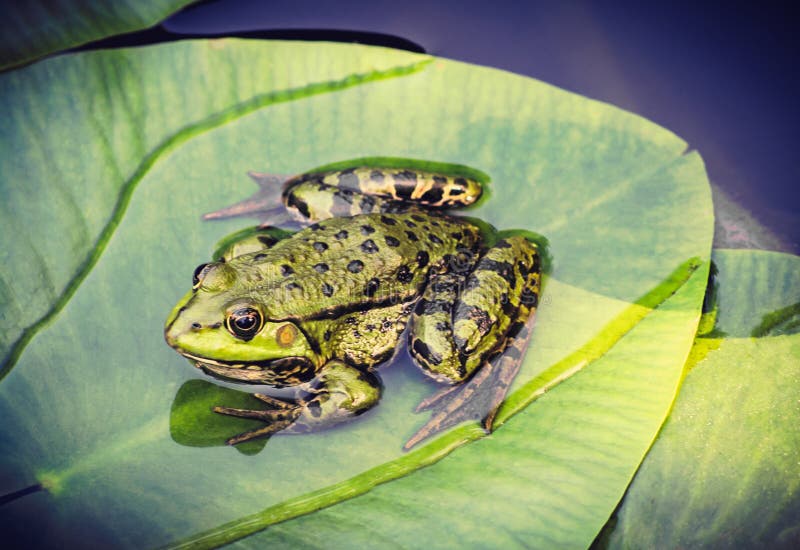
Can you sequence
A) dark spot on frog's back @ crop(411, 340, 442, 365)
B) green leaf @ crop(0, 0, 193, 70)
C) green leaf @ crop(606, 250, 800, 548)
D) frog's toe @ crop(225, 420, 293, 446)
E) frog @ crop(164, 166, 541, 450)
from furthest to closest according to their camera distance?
green leaf @ crop(0, 0, 193, 70) → dark spot on frog's back @ crop(411, 340, 442, 365) → frog @ crop(164, 166, 541, 450) → frog's toe @ crop(225, 420, 293, 446) → green leaf @ crop(606, 250, 800, 548)

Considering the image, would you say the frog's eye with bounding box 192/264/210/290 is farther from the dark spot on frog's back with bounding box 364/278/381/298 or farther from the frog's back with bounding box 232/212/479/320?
the dark spot on frog's back with bounding box 364/278/381/298

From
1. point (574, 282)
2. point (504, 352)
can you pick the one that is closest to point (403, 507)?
point (504, 352)

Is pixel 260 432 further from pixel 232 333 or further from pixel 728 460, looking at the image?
pixel 728 460

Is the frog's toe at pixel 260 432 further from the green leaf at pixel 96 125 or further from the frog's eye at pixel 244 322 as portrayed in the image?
the green leaf at pixel 96 125

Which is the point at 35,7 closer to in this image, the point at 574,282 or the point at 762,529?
the point at 574,282

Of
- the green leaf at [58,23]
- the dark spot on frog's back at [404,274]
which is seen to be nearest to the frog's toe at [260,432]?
the dark spot on frog's back at [404,274]

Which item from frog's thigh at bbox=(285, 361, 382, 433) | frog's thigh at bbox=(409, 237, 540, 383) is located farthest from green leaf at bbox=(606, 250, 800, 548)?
frog's thigh at bbox=(285, 361, 382, 433)
